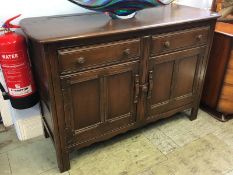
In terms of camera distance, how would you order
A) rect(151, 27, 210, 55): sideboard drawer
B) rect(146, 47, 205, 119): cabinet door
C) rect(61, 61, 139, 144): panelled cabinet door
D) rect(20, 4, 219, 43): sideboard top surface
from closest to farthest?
rect(20, 4, 219, 43): sideboard top surface → rect(61, 61, 139, 144): panelled cabinet door → rect(151, 27, 210, 55): sideboard drawer → rect(146, 47, 205, 119): cabinet door

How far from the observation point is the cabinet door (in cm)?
158

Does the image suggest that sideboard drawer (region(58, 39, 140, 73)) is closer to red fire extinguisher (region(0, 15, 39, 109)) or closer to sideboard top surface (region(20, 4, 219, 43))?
sideboard top surface (region(20, 4, 219, 43))

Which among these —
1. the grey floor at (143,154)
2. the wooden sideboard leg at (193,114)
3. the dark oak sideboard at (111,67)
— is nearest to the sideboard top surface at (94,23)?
the dark oak sideboard at (111,67)

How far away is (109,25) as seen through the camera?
135 cm

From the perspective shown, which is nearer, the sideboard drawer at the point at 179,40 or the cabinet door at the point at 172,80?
the sideboard drawer at the point at 179,40

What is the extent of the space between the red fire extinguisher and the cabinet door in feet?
2.49

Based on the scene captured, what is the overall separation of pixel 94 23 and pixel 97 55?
0.23 metres

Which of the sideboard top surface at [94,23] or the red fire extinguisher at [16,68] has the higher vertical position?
the sideboard top surface at [94,23]

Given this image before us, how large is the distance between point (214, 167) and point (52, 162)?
108 cm

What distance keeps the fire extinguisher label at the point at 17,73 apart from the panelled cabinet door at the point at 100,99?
0.33 metres

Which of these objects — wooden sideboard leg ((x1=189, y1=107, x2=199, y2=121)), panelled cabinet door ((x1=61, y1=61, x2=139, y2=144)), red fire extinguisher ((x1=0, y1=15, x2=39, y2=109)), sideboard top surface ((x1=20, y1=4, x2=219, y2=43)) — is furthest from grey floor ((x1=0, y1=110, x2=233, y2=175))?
sideboard top surface ((x1=20, y1=4, x2=219, y2=43))

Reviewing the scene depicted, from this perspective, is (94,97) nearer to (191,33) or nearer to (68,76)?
(68,76)

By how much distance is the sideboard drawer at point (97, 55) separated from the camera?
1208 mm

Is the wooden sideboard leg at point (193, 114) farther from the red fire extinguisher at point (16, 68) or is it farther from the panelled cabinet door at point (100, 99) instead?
the red fire extinguisher at point (16, 68)
